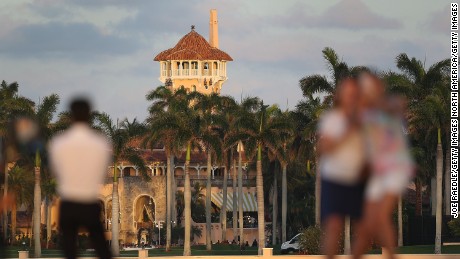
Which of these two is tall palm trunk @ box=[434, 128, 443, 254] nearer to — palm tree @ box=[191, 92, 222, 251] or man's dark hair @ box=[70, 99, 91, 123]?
palm tree @ box=[191, 92, 222, 251]

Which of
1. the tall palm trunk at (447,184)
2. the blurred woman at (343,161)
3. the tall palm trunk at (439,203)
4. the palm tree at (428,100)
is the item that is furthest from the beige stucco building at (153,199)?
the blurred woman at (343,161)

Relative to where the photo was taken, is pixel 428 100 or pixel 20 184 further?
pixel 20 184

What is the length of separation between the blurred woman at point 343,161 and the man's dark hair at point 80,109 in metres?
2.56

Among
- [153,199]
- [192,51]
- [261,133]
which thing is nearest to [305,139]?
[261,133]

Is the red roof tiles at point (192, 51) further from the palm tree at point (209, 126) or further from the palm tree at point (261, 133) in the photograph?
the palm tree at point (261, 133)

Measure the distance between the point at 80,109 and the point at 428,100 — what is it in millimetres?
60019

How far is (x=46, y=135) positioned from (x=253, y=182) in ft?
183

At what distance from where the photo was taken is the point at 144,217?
132 meters

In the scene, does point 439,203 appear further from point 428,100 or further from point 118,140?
point 118,140

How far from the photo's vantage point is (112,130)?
79.1 meters

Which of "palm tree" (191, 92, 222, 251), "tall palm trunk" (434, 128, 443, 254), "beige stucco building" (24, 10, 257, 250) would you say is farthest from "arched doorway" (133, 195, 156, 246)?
"tall palm trunk" (434, 128, 443, 254)

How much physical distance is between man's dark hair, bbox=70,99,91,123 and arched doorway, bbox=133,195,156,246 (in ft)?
351

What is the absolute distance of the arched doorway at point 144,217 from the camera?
4808 inches

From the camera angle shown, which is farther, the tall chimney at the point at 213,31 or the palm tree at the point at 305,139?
the tall chimney at the point at 213,31
